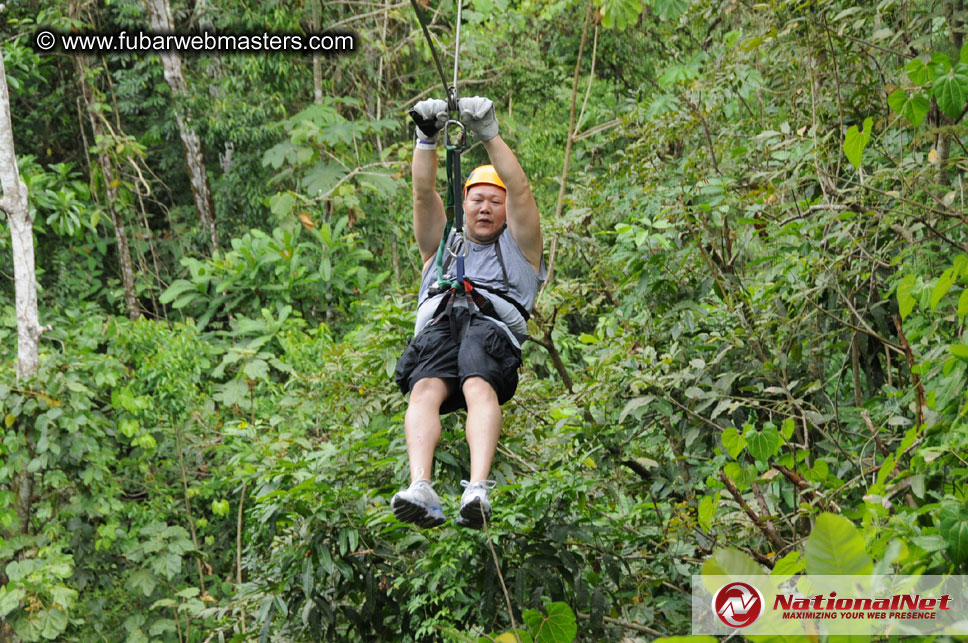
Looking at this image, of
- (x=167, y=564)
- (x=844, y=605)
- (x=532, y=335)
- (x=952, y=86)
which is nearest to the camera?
(x=844, y=605)

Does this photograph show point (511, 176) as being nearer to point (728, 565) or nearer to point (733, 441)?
point (733, 441)

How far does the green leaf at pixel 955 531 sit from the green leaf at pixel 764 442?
978 mm

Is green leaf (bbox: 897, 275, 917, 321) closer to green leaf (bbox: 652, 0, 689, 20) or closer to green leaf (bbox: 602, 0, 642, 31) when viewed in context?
green leaf (bbox: 602, 0, 642, 31)

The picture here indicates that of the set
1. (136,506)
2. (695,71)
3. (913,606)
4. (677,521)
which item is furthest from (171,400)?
(913,606)

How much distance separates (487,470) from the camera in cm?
310

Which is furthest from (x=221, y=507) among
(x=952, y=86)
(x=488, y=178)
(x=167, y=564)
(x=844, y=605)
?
(x=844, y=605)

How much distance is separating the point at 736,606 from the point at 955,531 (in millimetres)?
509

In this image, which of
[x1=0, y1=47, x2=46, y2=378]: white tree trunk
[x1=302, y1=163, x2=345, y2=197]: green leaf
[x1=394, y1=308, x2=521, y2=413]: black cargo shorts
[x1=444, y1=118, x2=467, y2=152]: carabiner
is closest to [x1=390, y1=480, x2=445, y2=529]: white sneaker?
[x1=394, y1=308, x2=521, y2=413]: black cargo shorts

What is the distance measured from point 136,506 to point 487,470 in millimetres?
5170

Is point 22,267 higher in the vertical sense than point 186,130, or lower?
lower

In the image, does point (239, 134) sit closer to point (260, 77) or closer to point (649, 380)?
point (260, 77)

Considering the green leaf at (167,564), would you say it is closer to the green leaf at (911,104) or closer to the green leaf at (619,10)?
the green leaf at (619,10)

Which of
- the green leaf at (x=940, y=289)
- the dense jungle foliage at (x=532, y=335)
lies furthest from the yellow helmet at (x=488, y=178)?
the green leaf at (x=940, y=289)

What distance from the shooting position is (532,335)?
508 cm
